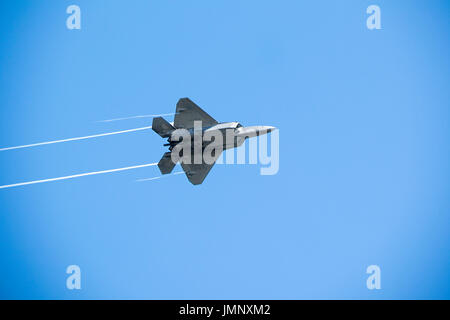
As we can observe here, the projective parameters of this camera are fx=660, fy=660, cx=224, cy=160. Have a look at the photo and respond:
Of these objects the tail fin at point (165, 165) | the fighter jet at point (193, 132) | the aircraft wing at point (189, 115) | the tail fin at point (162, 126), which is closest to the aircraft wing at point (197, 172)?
the fighter jet at point (193, 132)

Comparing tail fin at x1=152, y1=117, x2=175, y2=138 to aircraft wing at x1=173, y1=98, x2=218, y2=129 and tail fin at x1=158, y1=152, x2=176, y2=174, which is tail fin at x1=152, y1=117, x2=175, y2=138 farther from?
tail fin at x1=158, y1=152, x2=176, y2=174

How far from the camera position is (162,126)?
43406 millimetres

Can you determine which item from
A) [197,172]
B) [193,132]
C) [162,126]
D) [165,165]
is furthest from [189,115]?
[197,172]

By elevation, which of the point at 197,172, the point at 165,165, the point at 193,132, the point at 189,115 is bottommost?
the point at 197,172

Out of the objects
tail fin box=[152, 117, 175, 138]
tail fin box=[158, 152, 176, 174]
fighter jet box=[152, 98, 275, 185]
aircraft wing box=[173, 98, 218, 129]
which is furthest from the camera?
tail fin box=[158, 152, 176, 174]

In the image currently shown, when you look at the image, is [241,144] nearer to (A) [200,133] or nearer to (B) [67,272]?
(A) [200,133]

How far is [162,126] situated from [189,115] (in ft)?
6.94

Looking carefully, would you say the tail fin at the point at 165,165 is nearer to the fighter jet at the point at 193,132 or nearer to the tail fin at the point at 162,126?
the fighter jet at the point at 193,132

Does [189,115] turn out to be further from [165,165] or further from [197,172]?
[197,172]

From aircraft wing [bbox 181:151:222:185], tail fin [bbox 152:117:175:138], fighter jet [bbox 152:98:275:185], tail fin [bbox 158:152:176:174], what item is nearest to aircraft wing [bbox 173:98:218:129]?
fighter jet [bbox 152:98:275:185]

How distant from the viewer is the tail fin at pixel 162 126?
43.4 m

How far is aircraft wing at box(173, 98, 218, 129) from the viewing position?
44.2 meters
